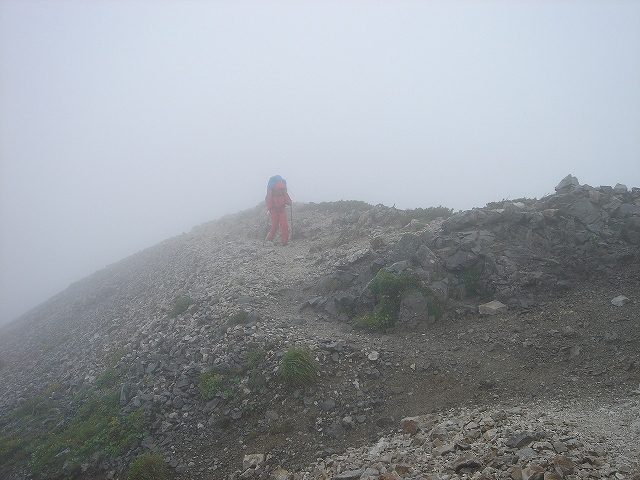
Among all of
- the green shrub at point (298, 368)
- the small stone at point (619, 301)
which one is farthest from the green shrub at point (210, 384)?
the small stone at point (619, 301)

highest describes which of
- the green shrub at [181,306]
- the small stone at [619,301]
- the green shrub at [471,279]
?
the green shrub at [181,306]

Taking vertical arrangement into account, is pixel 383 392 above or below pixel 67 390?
below

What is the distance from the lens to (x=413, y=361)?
32.2 feet

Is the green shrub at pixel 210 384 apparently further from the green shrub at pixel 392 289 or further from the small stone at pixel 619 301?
the small stone at pixel 619 301

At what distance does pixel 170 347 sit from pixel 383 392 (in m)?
7.90

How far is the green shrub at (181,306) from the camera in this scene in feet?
49.6

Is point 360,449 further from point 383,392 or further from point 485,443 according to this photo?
point 485,443

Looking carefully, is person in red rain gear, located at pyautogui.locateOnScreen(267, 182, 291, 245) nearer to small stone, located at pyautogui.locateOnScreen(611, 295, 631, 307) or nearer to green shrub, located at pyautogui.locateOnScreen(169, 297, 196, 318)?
green shrub, located at pyautogui.locateOnScreen(169, 297, 196, 318)

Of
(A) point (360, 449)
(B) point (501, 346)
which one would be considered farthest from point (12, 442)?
(B) point (501, 346)

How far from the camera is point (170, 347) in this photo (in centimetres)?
1286

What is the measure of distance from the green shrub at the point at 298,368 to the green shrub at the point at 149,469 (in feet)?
11.2

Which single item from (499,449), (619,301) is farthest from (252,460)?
(619,301)

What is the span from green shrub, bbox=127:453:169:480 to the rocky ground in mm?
358

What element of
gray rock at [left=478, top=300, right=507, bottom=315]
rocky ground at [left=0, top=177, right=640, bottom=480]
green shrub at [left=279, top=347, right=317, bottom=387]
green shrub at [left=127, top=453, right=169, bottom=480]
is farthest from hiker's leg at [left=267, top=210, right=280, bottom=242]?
green shrub at [left=127, top=453, right=169, bottom=480]
